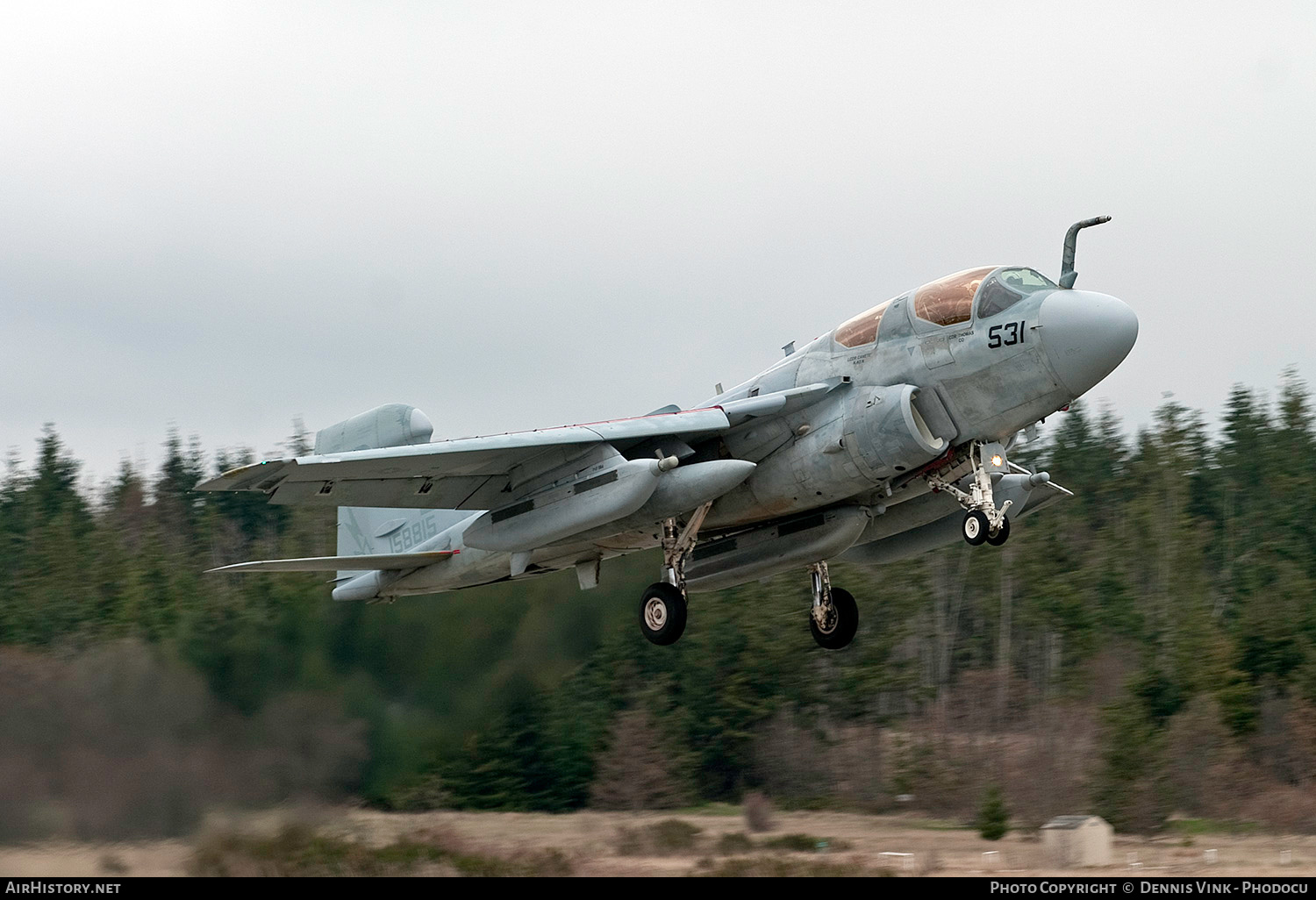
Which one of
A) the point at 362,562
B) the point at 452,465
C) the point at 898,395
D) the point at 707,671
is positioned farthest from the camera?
the point at 707,671

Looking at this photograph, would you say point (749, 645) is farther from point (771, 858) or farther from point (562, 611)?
point (562, 611)

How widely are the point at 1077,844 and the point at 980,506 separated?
856 centimetres

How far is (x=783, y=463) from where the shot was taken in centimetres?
1546

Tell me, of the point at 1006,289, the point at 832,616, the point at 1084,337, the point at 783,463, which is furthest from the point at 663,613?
the point at 1084,337

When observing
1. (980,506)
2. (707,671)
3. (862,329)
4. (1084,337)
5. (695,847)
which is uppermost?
(862,329)

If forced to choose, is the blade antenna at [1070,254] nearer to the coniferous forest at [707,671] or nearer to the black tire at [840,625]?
the coniferous forest at [707,671]

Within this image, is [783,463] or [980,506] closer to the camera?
[980,506]

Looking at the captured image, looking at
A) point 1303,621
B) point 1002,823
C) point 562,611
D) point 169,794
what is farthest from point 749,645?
point 169,794

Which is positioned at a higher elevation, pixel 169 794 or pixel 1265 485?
pixel 1265 485

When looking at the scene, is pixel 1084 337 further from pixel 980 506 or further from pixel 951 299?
pixel 980 506

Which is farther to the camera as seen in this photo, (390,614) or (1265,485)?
(1265,485)

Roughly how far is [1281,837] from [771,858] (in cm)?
1073

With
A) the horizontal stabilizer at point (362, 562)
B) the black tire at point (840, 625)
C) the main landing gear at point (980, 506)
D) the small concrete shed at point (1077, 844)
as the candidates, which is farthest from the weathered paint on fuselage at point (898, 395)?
the small concrete shed at point (1077, 844)
